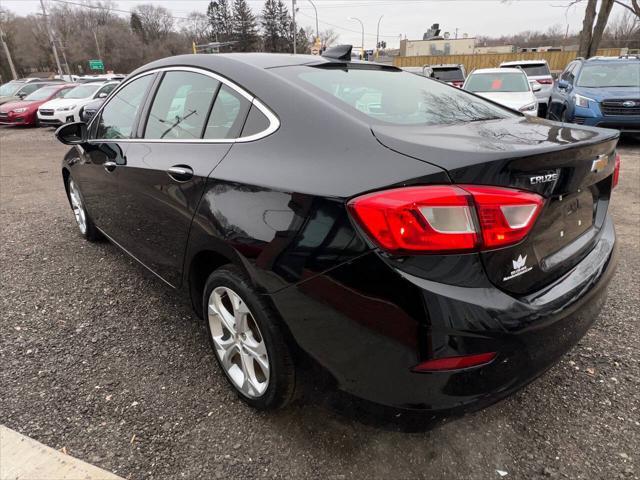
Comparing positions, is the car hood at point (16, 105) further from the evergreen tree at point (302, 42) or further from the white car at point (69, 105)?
the evergreen tree at point (302, 42)

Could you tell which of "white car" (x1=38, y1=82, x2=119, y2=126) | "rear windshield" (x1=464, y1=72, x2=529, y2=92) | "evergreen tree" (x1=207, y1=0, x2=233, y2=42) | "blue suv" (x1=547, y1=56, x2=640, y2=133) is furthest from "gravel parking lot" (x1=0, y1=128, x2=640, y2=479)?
"evergreen tree" (x1=207, y1=0, x2=233, y2=42)

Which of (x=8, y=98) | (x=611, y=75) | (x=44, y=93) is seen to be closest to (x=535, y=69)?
(x=611, y=75)

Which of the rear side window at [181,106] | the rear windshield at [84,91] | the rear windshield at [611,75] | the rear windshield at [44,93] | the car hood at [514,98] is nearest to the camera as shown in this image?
the rear side window at [181,106]

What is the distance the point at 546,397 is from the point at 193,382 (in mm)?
1784

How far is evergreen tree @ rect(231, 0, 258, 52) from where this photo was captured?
6594cm

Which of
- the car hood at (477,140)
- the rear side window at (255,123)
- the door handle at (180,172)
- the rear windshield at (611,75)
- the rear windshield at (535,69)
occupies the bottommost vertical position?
the rear windshield at (535,69)

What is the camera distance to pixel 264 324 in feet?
5.79

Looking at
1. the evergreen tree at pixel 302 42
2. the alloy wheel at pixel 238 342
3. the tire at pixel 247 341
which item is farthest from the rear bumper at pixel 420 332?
the evergreen tree at pixel 302 42

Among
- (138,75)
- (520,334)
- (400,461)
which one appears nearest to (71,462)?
(400,461)

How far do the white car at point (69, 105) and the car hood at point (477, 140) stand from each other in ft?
49.6

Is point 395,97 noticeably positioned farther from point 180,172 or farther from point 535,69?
point 535,69

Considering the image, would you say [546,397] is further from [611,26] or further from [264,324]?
[611,26]

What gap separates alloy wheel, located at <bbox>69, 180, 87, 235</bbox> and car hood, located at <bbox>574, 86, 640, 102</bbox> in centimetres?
860

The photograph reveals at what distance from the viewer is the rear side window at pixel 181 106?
2.28m
